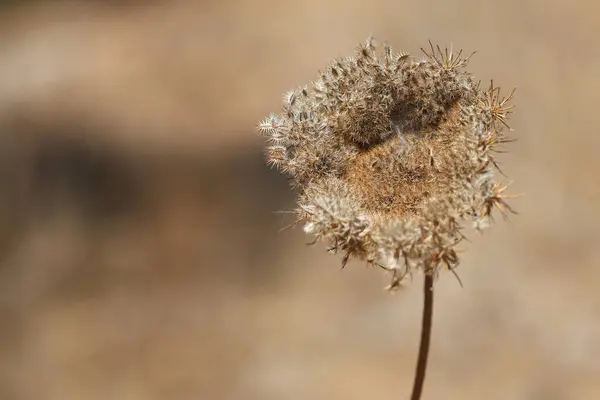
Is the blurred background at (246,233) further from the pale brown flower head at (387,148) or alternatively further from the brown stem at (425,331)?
the pale brown flower head at (387,148)

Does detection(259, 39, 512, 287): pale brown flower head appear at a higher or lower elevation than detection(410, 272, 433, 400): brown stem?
higher

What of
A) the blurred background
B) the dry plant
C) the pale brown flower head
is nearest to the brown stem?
the dry plant

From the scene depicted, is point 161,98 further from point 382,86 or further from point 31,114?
point 382,86

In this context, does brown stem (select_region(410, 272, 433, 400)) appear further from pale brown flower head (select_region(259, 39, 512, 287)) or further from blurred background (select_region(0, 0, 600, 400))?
blurred background (select_region(0, 0, 600, 400))

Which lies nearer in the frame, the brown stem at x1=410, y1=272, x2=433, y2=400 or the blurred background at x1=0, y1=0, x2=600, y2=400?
the brown stem at x1=410, y1=272, x2=433, y2=400

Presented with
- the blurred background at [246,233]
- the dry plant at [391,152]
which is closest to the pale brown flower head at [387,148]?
the dry plant at [391,152]

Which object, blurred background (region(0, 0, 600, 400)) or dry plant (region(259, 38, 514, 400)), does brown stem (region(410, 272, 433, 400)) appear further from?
blurred background (region(0, 0, 600, 400))

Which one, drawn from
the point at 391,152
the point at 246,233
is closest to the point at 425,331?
the point at 391,152

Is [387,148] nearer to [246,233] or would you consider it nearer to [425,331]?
[425,331]
